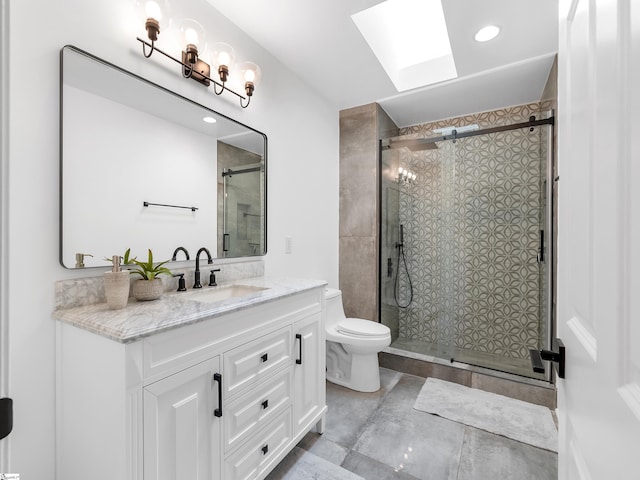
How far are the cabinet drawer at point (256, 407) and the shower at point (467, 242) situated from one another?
157 cm

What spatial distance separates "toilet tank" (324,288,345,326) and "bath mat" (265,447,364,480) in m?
0.99

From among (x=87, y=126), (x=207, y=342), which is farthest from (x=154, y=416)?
(x=87, y=126)

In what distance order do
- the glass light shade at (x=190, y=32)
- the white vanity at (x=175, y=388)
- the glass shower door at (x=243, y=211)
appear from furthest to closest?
the glass shower door at (x=243, y=211), the glass light shade at (x=190, y=32), the white vanity at (x=175, y=388)

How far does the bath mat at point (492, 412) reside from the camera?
1.84 meters

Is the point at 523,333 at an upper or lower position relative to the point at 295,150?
lower

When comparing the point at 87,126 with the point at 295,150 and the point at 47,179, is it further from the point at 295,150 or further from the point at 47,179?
the point at 295,150

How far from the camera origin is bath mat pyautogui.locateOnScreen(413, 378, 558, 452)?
1.84m

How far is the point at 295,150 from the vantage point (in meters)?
2.41

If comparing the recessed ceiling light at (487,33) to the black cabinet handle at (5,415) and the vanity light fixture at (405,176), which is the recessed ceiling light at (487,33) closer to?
the vanity light fixture at (405,176)

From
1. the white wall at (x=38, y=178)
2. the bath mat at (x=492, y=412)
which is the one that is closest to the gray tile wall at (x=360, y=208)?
the bath mat at (x=492, y=412)

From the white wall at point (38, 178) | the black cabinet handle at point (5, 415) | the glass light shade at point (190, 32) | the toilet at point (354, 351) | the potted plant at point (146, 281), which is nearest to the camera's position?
the black cabinet handle at point (5, 415)

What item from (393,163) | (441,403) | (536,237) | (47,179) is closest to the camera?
(47,179)

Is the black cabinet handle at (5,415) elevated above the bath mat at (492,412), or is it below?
above

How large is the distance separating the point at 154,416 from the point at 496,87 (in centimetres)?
314
